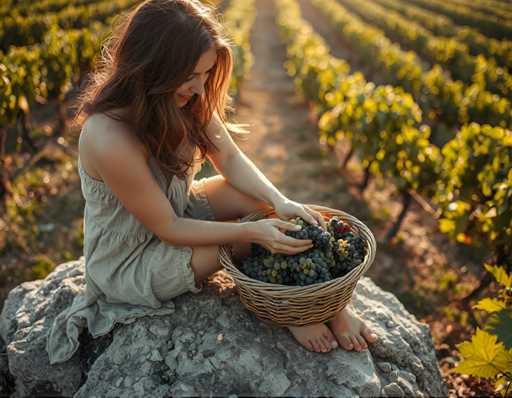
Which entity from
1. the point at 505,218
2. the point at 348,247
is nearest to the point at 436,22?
the point at 505,218

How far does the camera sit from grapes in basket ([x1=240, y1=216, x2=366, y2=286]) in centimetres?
192

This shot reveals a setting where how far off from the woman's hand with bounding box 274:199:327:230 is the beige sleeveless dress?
1.73 feet

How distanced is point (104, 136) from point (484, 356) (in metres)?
2.05

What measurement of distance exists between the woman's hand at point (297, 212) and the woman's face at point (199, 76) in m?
0.74

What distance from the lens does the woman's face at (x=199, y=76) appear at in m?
1.85

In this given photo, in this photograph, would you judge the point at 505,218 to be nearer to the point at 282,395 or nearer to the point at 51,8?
the point at 282,395

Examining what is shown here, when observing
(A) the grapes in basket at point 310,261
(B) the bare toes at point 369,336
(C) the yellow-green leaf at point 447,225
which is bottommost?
(C) the yellow-green leaf at point 447,225

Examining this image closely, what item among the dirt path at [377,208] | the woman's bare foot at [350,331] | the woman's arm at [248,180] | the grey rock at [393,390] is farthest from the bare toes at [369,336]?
the dirt path at [377,208]

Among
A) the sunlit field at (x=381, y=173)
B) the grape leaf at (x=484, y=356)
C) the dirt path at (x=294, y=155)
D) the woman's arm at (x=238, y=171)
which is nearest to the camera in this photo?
the grape leaf at (x=484, y=356)

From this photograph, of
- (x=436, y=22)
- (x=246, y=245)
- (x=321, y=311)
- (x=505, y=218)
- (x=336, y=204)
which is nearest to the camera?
(x=321, y=311)

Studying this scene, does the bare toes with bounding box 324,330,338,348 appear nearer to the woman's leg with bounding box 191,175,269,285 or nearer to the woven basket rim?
the woven basket rim

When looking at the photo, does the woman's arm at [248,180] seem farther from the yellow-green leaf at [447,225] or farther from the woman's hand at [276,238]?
the yellow-green leaf at [447,225]

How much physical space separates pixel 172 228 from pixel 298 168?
4046mm

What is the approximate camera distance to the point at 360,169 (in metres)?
6.03
